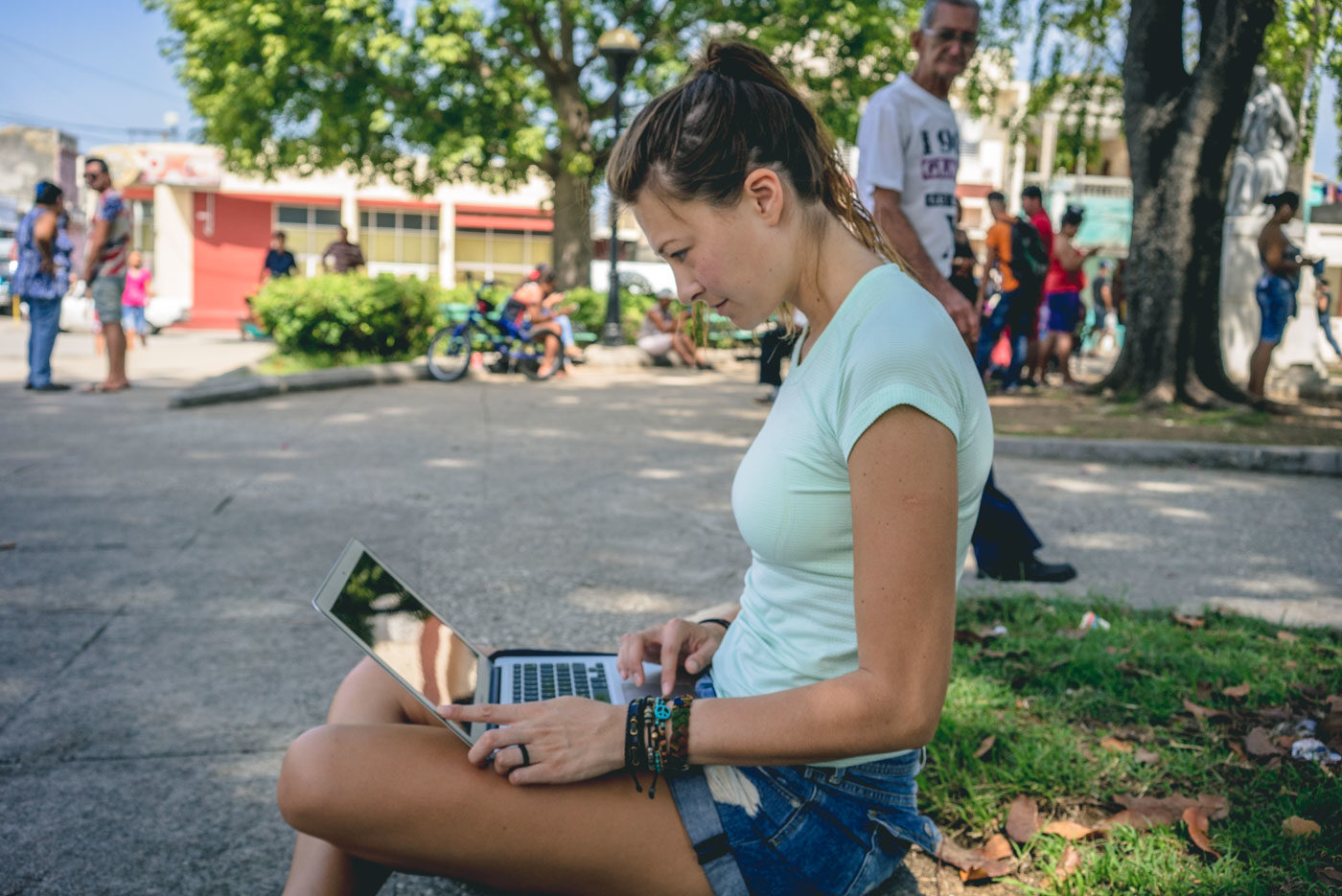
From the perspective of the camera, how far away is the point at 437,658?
1914 millimetres

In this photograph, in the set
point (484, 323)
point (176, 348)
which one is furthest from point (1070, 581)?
point (176, 348)

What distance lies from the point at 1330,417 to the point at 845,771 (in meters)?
10.1

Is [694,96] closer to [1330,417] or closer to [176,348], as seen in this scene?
[1330,417]

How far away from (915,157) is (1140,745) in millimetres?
2534

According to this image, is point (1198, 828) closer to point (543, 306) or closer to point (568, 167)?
point (543, 306)

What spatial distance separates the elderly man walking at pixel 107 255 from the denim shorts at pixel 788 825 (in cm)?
1040

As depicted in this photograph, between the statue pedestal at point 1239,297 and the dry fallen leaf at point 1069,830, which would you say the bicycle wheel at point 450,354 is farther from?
the dry fallen leaf at point 1069,830

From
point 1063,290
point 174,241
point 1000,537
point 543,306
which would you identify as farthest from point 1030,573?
point 174,241

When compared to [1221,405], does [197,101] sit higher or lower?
higher

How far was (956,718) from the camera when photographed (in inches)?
114

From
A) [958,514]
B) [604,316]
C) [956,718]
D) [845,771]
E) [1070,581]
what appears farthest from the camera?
[604,316]

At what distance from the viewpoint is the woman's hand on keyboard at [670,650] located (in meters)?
1.99

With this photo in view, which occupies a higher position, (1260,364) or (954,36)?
(954,36)

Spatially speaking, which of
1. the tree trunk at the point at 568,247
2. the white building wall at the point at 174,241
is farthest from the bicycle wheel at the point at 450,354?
the white building wall at the point at 174,241
